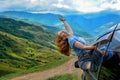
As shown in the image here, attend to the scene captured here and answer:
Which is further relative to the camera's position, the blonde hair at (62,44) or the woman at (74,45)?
the blonde hair at (62,44)

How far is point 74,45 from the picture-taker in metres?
8.09

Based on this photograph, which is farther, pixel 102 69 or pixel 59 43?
pixel 59 43

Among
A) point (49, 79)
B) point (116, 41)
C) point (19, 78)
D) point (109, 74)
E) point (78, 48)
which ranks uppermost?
point (19, 78)

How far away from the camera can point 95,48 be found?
7.22 metres

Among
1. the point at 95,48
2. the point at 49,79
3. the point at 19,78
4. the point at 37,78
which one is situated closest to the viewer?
the point at 95,48

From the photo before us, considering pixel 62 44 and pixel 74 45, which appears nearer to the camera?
pixel 74 45

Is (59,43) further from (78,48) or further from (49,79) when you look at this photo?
(49,79)

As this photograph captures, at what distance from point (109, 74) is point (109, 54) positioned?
35 centimetres

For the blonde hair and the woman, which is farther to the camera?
the blonde hair

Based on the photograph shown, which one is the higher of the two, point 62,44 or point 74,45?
point 62,44

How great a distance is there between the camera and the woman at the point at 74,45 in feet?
25.1

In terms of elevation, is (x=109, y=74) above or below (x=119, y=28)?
below

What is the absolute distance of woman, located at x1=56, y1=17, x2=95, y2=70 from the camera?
7662mm

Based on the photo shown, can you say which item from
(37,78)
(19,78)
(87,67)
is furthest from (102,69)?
(19,78)
